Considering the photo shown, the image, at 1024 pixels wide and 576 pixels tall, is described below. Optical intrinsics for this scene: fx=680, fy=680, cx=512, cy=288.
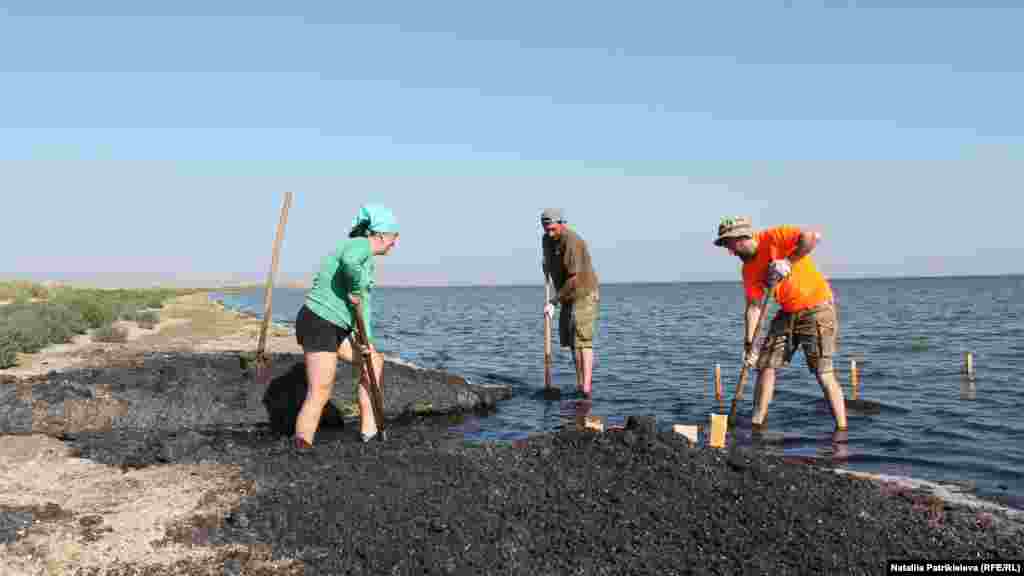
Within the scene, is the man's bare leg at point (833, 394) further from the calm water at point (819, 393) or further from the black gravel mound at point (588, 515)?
the black gravel mound at point (588, 515)

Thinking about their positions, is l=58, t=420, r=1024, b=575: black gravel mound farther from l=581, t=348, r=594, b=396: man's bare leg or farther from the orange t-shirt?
l=581, t=348, r=594, b=396: man's bare leg

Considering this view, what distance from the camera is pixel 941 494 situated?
5.97m

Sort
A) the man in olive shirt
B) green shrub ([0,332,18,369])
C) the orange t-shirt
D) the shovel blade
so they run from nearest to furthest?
1. the orange t-shirt
2. the shovel blade
3. the man in olive shirt
4. green shrub ([0,332,18,369])

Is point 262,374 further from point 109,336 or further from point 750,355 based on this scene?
point 109,336

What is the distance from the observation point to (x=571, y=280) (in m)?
10.7

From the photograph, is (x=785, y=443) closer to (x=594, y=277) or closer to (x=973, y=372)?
(x=594, y=277)

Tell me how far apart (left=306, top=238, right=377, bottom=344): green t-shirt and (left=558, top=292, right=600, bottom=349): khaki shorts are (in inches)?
186

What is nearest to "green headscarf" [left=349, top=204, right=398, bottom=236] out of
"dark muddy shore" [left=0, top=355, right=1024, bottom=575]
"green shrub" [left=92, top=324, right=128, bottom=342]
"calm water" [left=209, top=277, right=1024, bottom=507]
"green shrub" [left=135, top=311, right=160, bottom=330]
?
"dark muddy shore" [left=0, top=355, right=1024, bottom=575]

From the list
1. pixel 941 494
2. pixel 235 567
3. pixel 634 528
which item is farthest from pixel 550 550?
pixel 941 494

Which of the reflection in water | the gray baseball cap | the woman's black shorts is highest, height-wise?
the gray baseball cap

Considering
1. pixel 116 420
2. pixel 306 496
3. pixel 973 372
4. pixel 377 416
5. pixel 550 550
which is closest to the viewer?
pixel 550 550

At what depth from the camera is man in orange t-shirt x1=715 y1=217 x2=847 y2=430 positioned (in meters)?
7.71

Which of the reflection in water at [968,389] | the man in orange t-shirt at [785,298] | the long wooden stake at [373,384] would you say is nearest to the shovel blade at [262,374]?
the long wooden stake at [373,384]

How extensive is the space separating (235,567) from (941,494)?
5.75 metres
